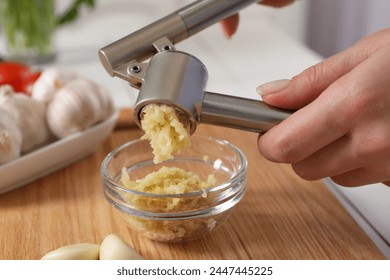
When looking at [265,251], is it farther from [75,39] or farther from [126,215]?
[75,39]

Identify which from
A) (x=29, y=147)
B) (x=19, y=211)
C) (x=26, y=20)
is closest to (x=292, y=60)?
(x=26, y=20)

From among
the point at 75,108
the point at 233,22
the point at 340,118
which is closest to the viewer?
the point at 340,118

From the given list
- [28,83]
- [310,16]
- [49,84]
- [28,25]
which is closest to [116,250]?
[49,84]

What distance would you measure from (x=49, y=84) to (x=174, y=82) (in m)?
0.55

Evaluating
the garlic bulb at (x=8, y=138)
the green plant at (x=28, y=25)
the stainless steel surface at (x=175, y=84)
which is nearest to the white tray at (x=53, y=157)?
the garlic bulb at (x=8, y=138)

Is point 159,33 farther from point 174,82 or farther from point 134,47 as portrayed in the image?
point 174,82

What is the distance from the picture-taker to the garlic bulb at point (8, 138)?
1.15m

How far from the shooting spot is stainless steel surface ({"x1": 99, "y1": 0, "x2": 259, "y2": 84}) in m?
0.99

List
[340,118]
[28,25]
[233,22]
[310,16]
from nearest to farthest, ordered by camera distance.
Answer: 1. [340,118]
2. [233,22]
3. [28,25]
4. [310,16]

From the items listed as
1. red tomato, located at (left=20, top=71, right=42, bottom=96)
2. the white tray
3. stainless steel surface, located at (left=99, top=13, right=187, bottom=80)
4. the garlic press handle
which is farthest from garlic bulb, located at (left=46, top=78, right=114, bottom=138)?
the garlic press handle

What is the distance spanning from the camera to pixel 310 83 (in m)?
0.92

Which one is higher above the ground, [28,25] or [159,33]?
[159,33]

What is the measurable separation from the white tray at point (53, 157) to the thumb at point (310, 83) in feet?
1.52
